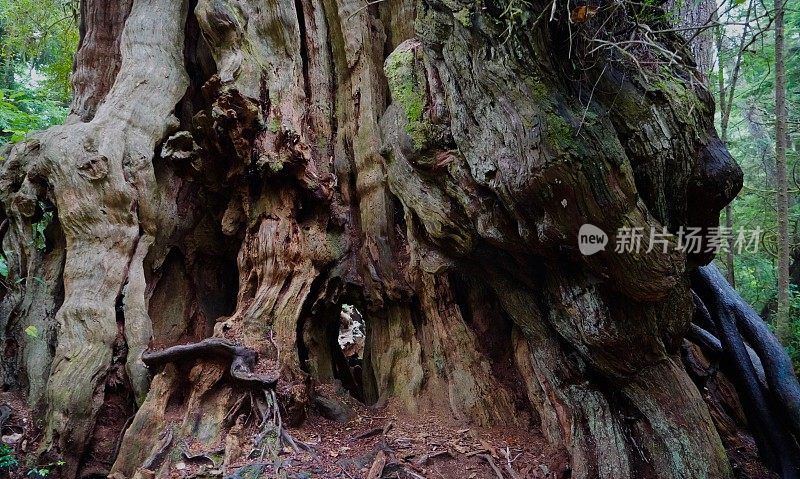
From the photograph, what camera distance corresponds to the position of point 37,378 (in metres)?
4.24

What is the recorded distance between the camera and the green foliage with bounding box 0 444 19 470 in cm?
362

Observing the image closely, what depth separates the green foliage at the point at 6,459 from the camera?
3.62 meters

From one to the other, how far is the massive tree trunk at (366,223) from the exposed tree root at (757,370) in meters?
0.83

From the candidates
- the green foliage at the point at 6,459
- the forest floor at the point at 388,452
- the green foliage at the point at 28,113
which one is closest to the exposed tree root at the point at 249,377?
the forest floor at the point at 388,452

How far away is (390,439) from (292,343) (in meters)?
1.17

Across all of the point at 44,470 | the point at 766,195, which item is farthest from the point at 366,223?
the point at 766,195

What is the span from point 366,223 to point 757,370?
3.72m

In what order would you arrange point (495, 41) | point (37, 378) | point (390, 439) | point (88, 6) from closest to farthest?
1. point (495, 41)
2. point (390, 439)
3. point (37, 378)
4. point (88, 6)

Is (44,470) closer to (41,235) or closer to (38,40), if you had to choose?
(41,235)

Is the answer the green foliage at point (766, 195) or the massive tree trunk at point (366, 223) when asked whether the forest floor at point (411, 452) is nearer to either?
the massive tree trunk at point (366, 223)

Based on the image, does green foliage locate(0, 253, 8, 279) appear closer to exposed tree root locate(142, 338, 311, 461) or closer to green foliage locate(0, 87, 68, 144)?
green foliage locate(0, 87, 68, 144)

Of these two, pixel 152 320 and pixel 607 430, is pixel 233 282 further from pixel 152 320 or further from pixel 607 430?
pixel 607 430

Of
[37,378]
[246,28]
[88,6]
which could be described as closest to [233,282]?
[37,378]

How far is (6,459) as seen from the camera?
3.64 m
